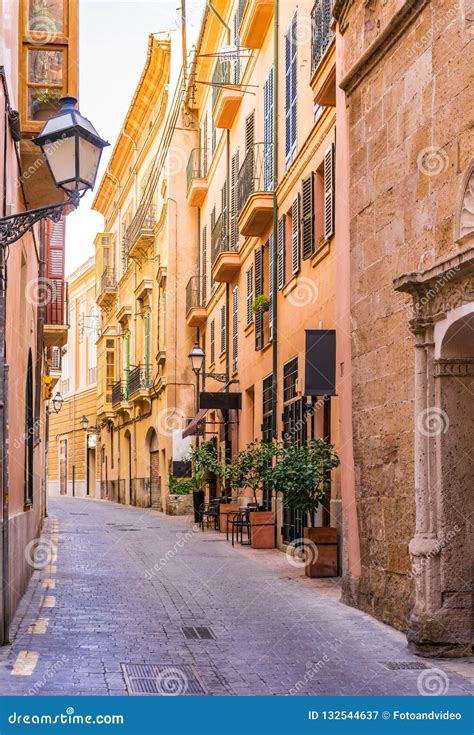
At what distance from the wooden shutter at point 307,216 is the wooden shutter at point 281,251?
1911 mm

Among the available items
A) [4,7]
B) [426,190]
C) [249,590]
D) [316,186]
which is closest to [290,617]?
[249,590]

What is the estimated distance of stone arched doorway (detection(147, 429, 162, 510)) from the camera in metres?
39.5

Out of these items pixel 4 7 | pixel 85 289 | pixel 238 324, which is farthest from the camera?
pixel 85 289

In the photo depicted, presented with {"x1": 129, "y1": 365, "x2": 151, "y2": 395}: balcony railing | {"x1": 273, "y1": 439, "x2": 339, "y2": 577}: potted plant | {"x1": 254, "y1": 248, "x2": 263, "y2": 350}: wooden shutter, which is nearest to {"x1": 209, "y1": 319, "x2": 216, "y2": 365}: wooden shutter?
{"x1": 254, "y1": 248, "x2": 263, "y2": 350}: wooden shutter

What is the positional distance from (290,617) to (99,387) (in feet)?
141

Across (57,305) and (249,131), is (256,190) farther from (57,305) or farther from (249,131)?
(57,305)

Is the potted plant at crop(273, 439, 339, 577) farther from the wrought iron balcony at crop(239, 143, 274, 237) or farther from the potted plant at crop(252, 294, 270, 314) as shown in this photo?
the wrought iron balcony at crop(239, 143, 274, 237)

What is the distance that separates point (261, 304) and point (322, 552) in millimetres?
8108

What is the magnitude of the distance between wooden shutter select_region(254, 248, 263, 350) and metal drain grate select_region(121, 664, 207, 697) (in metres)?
14.0

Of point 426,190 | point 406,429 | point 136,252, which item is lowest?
point 406,429

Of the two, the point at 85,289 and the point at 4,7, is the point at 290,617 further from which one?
the point at 85,289

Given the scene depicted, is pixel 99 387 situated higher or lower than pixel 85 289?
lower

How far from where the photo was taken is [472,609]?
934 cm

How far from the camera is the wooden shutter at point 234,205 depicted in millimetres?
26156
